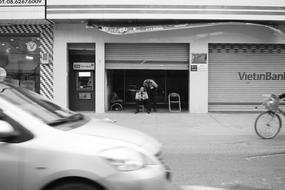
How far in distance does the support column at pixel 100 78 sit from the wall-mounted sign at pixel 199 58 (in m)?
3.66

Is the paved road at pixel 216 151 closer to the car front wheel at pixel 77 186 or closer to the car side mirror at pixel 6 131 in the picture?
the car front wheel at pixel 77 186

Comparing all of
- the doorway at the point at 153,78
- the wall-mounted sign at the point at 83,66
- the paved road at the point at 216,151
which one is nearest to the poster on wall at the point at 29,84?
the wall-mounted sign at the point at 83,66

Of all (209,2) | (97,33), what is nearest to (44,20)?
(97,33)

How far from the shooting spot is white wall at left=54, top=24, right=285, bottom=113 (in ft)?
62.5

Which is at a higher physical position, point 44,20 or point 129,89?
point 44,20

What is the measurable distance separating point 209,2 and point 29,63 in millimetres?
7725

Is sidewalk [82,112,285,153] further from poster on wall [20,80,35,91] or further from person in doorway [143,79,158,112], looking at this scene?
poster on wall [20,80,35,91]

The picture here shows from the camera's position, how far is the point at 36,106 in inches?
205

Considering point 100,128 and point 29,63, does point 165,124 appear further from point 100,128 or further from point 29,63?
point 100,128

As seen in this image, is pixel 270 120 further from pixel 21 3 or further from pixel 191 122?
pixel 21 3

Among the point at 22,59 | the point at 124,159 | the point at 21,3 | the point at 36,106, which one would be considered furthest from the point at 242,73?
the point at 124,159

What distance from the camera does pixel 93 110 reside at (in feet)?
65.0

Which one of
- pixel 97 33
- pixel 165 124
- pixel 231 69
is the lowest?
pixel 165 124

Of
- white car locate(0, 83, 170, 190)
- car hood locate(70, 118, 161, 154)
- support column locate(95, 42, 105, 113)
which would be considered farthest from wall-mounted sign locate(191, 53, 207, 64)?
white car locate(0, 83, 170, 190)
